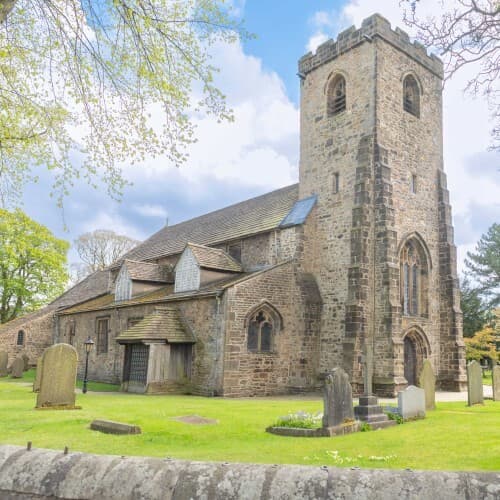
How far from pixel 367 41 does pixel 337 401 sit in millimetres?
17987

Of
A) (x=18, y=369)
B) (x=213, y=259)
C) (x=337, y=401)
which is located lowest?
(x=18, y=369)

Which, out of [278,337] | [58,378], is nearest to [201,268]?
[278,337]

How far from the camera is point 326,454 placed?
7148 mm

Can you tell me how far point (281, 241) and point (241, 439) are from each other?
47.9 ft

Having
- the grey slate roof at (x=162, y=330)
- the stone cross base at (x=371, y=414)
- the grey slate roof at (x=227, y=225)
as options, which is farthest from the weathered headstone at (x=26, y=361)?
the stone cross base at (x=371, y=414)

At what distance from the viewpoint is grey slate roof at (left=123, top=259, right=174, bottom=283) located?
26.7 metres

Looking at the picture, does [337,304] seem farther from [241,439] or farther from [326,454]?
[326,454]

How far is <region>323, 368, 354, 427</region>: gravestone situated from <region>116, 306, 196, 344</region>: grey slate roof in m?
10.6

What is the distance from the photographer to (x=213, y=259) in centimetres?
2339

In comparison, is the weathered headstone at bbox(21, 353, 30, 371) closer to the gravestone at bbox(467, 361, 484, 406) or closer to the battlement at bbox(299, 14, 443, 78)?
the battlement at bbox(299, 14, 443, 78)

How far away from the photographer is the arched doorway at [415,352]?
71.1 feet

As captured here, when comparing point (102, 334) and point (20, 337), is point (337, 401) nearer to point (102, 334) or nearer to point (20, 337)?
point (102, 334)

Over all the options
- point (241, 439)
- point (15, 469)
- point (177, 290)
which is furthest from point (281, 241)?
point (15, 469)

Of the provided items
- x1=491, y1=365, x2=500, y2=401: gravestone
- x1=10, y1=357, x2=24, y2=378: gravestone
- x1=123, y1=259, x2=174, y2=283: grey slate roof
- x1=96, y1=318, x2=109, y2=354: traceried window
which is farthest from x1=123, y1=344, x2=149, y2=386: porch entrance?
x1=491, y1=365, x2=500, y2=401: gravestone
